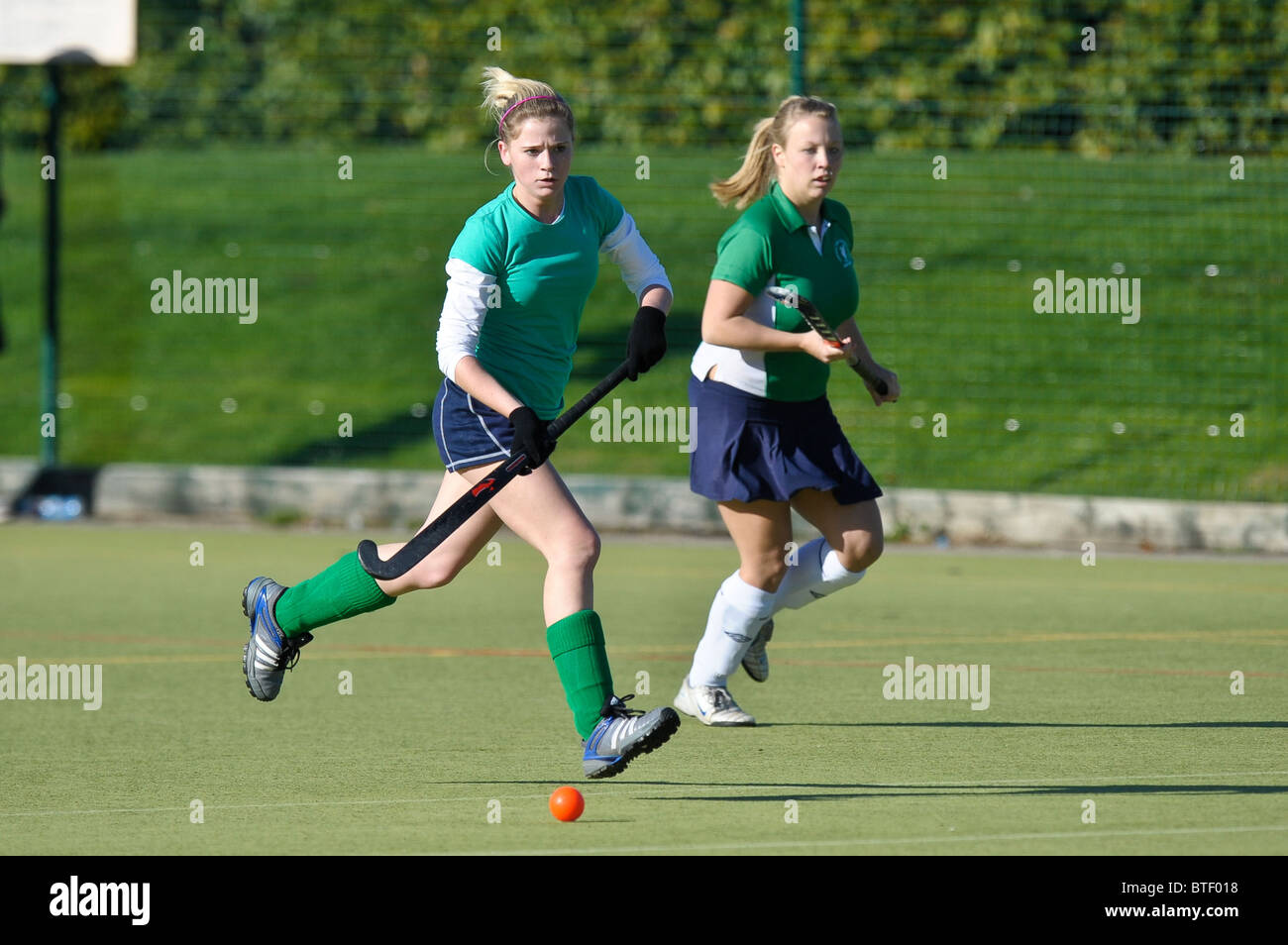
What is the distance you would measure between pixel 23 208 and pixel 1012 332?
10209 mm

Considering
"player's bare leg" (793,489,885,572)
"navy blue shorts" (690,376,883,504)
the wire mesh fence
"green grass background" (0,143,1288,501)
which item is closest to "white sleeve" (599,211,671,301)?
"navy blue shorts" (690,376,883,504)

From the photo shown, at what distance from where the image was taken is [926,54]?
14.3 meters

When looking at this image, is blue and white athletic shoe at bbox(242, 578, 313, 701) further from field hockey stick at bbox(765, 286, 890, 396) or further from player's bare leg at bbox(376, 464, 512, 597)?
field hockey stick at bbox(765, 286, 890, 396)

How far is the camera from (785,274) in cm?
603

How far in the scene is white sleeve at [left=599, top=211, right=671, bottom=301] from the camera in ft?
18.6

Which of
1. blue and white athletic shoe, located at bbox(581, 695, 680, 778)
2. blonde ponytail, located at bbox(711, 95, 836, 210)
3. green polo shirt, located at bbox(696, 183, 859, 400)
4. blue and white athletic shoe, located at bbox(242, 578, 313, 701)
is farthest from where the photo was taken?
blonde ponytail, located at bbox(711, 95, 836, 210)

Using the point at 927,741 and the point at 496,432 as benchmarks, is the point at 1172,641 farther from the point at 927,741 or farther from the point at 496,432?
the point at 496,432

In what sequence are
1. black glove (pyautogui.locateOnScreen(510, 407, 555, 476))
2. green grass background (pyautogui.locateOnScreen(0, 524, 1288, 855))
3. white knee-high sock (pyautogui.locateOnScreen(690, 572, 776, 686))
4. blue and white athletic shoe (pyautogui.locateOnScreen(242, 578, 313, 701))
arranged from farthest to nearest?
1. white knee-high sock (pyautogui.locateOnScreen(690, 572, 776, 686))
2. blue and white athletic shoe (pyautogui.locateOnScreen(242, 578, 313, 701))
3. black glove (pyautogui.locateOnScreen(510, 407, 555, 476))
4. green grass background (pyautogui.locateOnScreen(0, 524, 1288, 855))

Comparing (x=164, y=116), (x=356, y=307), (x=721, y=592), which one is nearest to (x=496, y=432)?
(x=721, y=592)

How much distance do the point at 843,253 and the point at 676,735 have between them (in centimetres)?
156

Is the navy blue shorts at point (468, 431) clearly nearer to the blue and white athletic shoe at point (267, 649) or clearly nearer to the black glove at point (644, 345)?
the black glove at point (644, 345)

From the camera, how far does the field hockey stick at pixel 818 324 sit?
5.67m

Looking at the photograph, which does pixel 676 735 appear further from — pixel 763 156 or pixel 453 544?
pixel 763 156

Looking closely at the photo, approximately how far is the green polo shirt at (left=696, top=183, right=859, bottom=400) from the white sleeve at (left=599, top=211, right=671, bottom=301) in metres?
0.32
